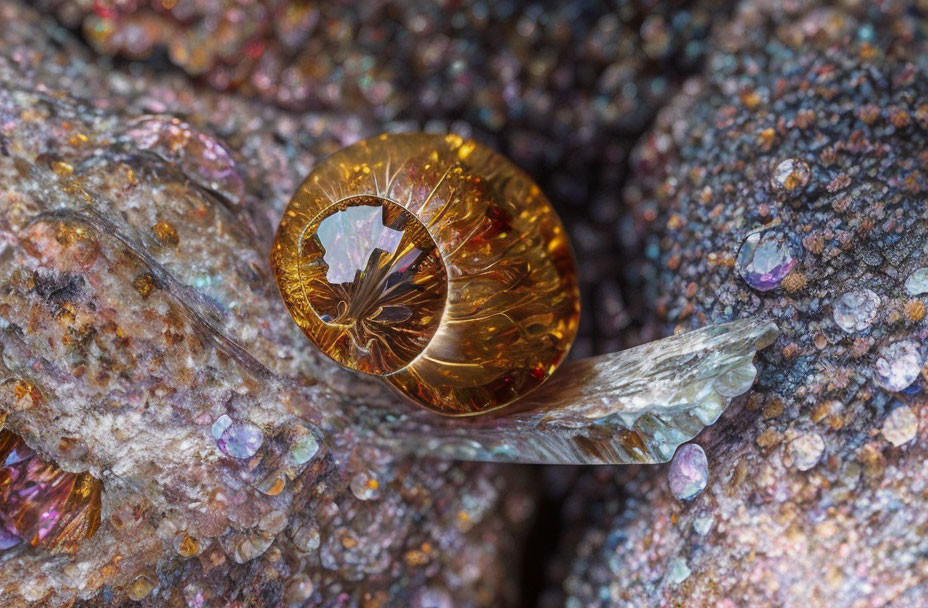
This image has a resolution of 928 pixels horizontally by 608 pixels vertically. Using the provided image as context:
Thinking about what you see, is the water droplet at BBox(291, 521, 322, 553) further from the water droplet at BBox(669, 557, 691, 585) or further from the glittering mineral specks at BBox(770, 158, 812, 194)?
the glittering mineral specks at BBox(770, 158, 812, 194)

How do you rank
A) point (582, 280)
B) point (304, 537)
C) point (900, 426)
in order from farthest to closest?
point (582, 280), point (304, 537), point (900, 426)

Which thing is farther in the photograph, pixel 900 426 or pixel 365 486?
pixel 365 486

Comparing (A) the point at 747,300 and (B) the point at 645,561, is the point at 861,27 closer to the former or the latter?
(A) the point at 747,300

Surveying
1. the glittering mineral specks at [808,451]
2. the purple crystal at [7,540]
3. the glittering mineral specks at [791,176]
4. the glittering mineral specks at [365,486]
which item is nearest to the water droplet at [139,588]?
the purple crystal at [7,540]

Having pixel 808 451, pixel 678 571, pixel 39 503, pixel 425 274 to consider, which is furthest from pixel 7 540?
pixel 808 451

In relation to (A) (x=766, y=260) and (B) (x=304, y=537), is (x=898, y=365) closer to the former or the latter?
(A) (x=766, y=260)

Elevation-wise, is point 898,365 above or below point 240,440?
below

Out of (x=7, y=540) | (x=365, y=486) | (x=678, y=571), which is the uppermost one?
(x=7, y=540)
